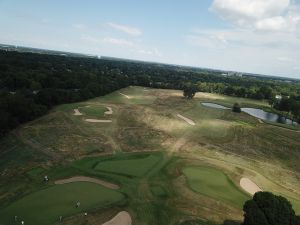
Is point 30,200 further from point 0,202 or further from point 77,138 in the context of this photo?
point 77,138

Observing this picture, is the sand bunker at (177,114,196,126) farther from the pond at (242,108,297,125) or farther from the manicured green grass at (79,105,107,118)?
the pond at (242,108,297,125)

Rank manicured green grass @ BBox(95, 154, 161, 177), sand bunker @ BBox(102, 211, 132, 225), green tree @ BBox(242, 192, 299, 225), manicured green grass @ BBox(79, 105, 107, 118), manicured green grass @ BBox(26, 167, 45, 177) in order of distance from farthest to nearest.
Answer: manicured green grass @ BBox(79, 105, 107, 118) → manicured green grass @ BBox(95, 154, 161, 177) → manicured green grass @ BBox(26, 167, 45, 177) → sand bunker @ BBox(102, 211, 132, 225) → green tree @ BBox(242, 192, 299, 225)

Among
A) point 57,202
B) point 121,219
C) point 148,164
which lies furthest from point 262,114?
point 57,202

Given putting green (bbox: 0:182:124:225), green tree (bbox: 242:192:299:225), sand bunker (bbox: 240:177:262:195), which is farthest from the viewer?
sand bunker (bbox: 240:177:262:195)

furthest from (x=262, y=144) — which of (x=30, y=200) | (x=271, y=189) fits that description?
(x=30, y=200)

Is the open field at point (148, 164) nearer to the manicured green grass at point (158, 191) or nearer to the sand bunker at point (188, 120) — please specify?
the manicured green grass at point (158, 191)

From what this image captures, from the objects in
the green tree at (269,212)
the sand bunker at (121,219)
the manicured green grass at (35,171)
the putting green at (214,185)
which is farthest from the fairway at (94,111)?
the green tree at (269,212)

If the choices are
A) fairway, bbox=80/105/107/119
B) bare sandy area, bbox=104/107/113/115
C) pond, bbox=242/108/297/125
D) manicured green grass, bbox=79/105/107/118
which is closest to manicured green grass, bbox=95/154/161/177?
fairway, bbox=80/105/107/119

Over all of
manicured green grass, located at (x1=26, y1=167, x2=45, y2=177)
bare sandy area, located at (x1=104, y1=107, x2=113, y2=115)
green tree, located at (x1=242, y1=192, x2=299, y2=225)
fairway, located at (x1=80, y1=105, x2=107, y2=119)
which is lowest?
bare sandy area, located at (x1=104, y1=107, x2=113, y2=115)
